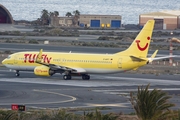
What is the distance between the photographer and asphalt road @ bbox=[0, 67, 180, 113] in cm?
4278

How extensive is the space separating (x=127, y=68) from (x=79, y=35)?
71.8m

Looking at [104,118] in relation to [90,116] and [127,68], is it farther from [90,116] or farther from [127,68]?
[127,68]

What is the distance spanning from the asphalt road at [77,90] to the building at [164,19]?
9240 cm

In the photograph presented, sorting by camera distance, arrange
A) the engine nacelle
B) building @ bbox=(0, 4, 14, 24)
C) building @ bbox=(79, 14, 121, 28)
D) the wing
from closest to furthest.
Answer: the wing
the engine nacelle
building @ bbox=(0, 4, 14, 24)
building @ bbox=(79, 14, 121, 28)

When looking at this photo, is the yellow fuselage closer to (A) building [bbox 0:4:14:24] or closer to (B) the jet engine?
(B) the jet engine

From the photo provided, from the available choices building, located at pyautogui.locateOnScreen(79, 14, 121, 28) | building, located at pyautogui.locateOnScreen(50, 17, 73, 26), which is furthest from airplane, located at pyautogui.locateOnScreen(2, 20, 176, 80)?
building, located at pyautogui.locateOnScreen(50, 17, 73, 26)

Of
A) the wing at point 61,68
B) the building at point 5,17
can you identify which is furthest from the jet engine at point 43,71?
the building at point 5,17

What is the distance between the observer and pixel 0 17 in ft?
496

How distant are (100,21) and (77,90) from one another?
113848 mm

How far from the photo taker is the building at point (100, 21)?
162750 mm

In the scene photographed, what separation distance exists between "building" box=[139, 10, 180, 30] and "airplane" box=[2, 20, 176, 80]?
95.6m

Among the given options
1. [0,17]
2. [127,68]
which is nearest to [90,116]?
[127,68]

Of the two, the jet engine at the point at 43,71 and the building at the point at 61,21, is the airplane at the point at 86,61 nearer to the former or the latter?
the jet engine at the point at 43,71

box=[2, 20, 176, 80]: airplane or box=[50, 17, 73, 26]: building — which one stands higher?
box=[50, 17, 73, 26]: building
